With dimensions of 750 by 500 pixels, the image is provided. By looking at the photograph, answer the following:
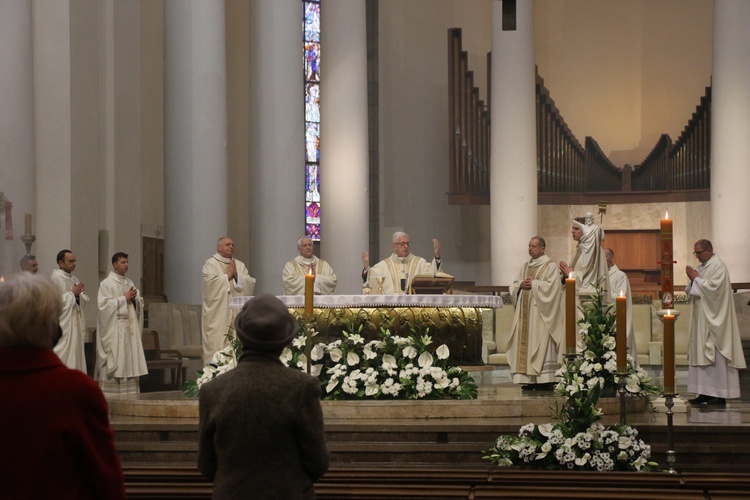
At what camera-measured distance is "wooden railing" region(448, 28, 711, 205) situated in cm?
1711

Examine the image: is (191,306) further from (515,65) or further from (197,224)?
(515,65)

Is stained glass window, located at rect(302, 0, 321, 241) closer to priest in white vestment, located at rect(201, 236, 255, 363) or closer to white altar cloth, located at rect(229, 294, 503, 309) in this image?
priest in white vestment, located at rect(201, 236, 255, 363)

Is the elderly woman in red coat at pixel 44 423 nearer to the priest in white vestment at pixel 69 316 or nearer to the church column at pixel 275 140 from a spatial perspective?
the priest in white vestment at pixel 69 316

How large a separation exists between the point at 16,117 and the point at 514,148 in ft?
22.6

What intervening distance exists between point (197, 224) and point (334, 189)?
2302 millimetres

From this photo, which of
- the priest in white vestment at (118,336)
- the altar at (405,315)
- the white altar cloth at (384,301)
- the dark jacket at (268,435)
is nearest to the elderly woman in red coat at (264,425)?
the dark jacket at (268,435)

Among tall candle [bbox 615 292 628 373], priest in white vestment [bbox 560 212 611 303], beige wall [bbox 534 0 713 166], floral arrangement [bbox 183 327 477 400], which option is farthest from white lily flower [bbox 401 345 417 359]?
beige wall [bbox 534 0 713 166]

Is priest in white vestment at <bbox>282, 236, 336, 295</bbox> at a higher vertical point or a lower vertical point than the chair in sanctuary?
higher

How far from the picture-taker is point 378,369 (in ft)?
29.9

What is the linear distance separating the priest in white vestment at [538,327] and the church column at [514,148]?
4.40m

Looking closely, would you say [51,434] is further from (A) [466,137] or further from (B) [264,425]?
(A) [466,137]

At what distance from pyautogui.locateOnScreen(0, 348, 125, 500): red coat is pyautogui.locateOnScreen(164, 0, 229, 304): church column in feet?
37.6

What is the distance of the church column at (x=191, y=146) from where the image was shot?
47.3ft

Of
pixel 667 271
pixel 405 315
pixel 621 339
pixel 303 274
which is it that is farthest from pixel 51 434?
pixel 303 274
